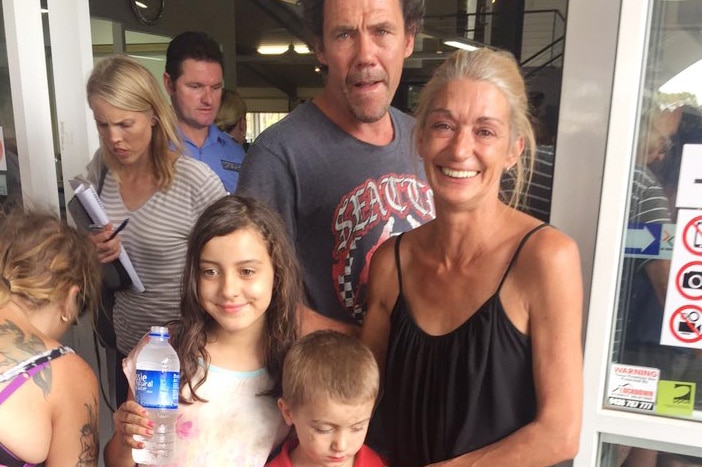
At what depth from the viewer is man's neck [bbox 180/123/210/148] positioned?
2.86m

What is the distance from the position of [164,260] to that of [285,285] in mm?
728

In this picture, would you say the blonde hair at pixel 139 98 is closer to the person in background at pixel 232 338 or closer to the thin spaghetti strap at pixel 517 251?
the person in background at pixel 232 338

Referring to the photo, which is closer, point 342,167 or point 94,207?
point 342,167

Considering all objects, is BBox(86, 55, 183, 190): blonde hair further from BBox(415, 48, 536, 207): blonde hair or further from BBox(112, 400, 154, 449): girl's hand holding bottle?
BBox(415, 48, 536, 207): blonde hair

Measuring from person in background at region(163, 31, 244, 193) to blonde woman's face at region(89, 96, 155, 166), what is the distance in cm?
71

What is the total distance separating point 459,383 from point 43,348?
3.39 ft

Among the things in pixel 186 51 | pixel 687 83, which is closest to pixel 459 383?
pixel 687 83

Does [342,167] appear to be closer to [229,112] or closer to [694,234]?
[694,234]

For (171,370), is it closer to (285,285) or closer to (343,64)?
(285,285)

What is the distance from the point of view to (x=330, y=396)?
126cm

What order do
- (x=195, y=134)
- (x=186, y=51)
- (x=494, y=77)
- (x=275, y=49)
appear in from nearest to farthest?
(x=494, y=77) → (x=186, y=51) → (x=195, y=134) → (x=275, y=49)

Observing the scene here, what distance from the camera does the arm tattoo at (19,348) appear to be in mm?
1326

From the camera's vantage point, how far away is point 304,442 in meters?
1.30

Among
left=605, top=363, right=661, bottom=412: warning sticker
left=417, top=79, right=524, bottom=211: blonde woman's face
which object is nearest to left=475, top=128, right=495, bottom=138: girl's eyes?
left=417, top=79, right=524, bottom=211: blonde woman's face
